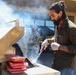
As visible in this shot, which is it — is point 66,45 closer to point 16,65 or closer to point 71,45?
point 71,45

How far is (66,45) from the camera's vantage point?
207 centimetres

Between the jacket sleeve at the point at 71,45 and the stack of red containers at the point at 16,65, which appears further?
the jacket sleeve at the point at 71,45

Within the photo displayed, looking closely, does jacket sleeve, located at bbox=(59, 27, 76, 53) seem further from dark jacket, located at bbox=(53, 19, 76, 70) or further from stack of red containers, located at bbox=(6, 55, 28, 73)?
stack of red containers, located at bbox=(6, 55, 28, 73)

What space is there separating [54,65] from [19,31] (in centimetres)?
100

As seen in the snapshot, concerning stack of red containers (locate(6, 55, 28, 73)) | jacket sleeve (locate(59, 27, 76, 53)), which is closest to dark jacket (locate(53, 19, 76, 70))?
jacket sleeve (locate(59, 27, 76, 53))

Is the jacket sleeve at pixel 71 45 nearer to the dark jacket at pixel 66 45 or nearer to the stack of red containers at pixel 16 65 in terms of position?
the dark jacket at pixel 66 45

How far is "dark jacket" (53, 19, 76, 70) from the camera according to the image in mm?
1997

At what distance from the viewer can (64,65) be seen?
2.14 m

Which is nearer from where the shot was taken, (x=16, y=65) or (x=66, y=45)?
(x=16, y=65)

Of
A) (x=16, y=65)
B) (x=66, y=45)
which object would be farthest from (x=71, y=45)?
(x=16, y=65)

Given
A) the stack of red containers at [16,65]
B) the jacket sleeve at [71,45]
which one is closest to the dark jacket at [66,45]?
the jacket sleeve at [71,45]

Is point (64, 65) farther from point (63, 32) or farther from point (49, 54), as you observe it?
point (49, 54)

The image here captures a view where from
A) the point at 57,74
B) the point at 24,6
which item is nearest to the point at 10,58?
the point at 57,74

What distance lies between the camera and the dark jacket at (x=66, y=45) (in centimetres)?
200
